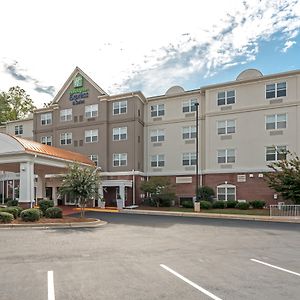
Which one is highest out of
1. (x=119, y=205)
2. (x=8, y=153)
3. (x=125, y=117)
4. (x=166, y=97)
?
(x=166, y=97)

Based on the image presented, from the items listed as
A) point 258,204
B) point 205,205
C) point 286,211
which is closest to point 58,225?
point 205,205

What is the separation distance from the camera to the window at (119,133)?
3391 cm

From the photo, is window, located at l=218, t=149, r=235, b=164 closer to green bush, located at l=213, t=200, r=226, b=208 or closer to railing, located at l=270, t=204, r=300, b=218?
green bush, located at l=213, t=200, r=226, b=208

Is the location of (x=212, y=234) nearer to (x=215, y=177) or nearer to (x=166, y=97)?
(x=215, y=177)

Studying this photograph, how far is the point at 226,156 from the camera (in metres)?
31.3

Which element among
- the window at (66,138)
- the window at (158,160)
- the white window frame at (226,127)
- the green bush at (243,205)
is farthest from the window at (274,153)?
the window at (66,138)

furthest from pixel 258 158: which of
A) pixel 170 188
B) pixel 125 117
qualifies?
pixel 125 117

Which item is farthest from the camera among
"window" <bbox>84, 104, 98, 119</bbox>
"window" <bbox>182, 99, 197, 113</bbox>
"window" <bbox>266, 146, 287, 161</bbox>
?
"window" <bbox>84, 104, 98, 119</bbox>

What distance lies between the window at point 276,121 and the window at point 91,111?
59.3 feet

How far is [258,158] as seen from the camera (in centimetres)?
2991

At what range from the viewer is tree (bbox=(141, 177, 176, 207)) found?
29.8 m

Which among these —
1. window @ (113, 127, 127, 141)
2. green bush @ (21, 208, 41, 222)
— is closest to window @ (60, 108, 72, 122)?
window @ (113, 127, 127, 141)

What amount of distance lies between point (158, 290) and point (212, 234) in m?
9.16

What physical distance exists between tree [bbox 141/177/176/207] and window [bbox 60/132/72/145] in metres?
11.3
